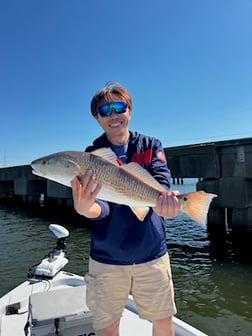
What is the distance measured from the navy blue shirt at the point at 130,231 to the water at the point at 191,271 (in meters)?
5.01

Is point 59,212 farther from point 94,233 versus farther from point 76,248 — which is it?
point 94,233

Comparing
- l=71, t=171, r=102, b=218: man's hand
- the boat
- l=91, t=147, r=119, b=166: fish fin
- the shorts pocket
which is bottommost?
the boat

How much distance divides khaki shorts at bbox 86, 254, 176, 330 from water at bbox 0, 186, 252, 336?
4.74 metres

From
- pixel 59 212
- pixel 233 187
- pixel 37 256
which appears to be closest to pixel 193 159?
pixel 233 187

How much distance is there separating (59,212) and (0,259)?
14.9 meters

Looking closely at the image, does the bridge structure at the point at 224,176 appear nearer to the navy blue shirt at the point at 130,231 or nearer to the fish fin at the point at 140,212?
the navy blue shirt at the point at 130,231

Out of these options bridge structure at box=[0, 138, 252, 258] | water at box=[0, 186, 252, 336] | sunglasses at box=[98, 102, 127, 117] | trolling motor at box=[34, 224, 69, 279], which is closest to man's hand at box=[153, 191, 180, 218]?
sunglasses at box=[98, 102, 127, 117]

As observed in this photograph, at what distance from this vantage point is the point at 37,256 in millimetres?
13227

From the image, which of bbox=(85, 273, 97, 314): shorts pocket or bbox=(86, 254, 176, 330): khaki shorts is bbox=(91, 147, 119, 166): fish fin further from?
bbox=(85, 273, 97, 314): shorts pocket

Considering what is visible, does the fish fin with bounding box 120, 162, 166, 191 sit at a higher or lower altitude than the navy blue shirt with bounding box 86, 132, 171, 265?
higher

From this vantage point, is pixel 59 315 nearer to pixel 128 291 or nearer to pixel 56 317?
pixel 56 317

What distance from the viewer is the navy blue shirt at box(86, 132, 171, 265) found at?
8.99ft

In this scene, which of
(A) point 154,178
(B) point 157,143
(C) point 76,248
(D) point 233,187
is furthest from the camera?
(D) point 233,187

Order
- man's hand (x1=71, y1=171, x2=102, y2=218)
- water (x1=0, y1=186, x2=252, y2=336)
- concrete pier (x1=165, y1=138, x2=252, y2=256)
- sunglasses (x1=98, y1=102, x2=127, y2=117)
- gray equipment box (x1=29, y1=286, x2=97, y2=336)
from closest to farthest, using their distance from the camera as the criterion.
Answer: man's hand (x1=71, y1=171, x2=102, y2=218), sunglasses (x1=98, y1=102, x2=127, y2=117), gray equipment box (x1=29, y1=286, x2=97, y2=336), water (x1=0, y1=186, x2=252, y2=336), concrete pier (x1=165, y1=138, x2=252, y2=256)
